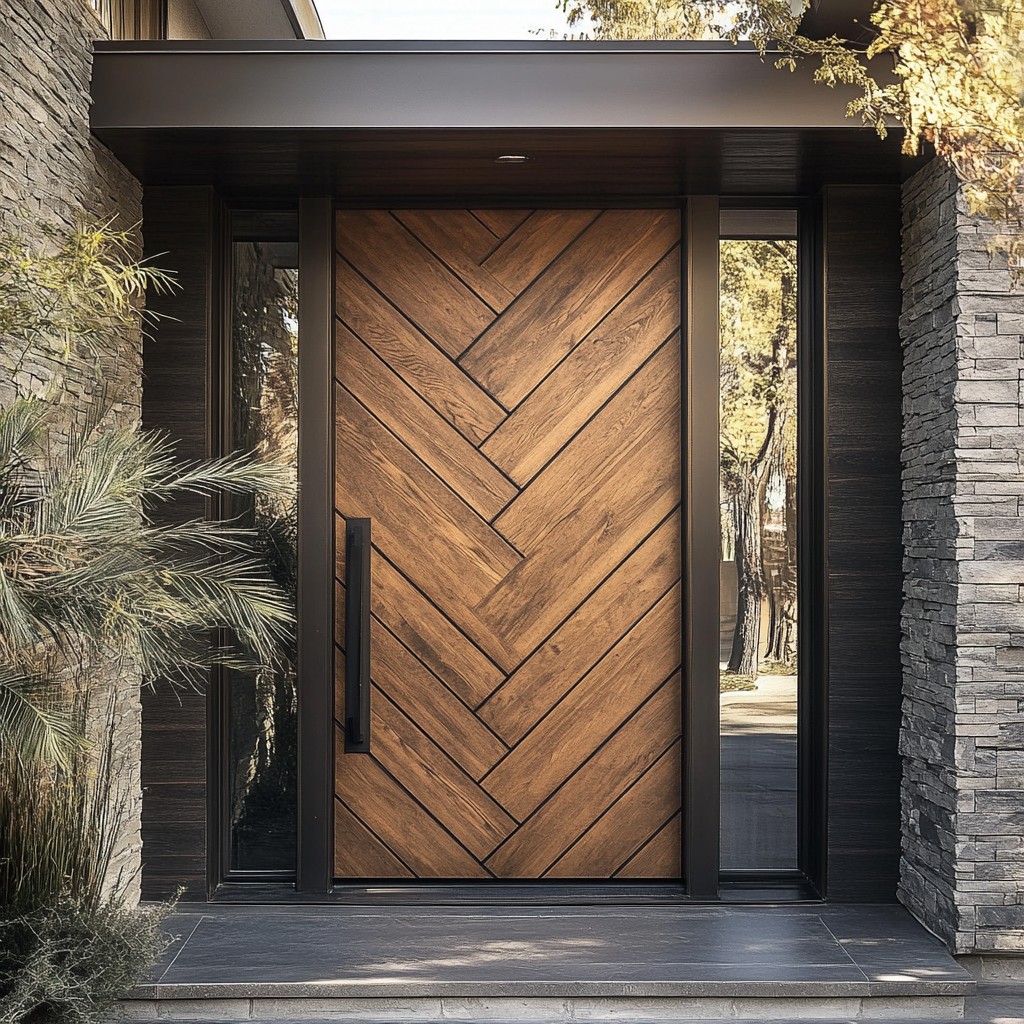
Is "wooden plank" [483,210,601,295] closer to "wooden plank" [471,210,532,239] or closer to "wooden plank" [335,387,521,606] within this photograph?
"wooden plank" [471,210,532,239]

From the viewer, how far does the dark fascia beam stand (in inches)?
125

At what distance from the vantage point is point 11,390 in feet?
9.12

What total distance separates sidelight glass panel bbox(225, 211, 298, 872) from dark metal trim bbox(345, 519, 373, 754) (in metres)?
0.23

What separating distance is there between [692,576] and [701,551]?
0.10 meters

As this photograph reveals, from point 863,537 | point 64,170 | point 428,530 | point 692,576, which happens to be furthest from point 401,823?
point 64,170

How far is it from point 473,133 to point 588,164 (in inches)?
18.0

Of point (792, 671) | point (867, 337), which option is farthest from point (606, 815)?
point (867, 337)

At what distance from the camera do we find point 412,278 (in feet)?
12.4

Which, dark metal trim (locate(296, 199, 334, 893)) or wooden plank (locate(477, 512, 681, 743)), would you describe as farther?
wooden plank (locate(477, 512, 681, 743))

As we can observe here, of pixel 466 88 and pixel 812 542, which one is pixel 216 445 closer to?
pixel 466 88

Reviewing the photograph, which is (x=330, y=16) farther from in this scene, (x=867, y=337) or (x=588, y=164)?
(x=867, y=337)

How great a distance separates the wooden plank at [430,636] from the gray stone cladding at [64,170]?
0.92 metres

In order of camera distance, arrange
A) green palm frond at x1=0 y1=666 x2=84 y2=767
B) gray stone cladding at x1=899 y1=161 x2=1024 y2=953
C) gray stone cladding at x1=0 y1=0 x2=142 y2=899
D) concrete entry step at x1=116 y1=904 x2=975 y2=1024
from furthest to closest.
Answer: gray stone cladding at x1=899 y1=161 x2=1024 y2=953 < concrete entry step at x1=116 y1=904 x2=975 y2=1024 < gray stone cladding at x1=0 y1=0 x2=142 y2=899 < green palm frond at x1=0 y1=666 x2=84 y2=767

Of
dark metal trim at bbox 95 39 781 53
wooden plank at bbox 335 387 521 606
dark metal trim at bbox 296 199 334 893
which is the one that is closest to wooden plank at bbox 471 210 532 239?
dark metal trim at bbox 296 199 334 893
